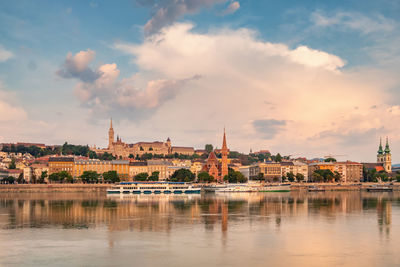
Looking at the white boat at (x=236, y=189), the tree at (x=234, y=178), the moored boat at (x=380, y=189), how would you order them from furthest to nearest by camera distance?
1. the tree at (x=234, y=178)
2. the moored boat at (x=380, y=189)
3. the white boat at (x=236, y=189)

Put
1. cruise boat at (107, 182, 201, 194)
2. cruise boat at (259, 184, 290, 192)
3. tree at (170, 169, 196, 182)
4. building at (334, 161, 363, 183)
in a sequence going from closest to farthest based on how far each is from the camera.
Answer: cruise boat at (107, 182, 201, 194), cruise boat at (259, 184, 290, 192), tree at (170, 169, 196, 182), building at (334, 161, 363, 183)

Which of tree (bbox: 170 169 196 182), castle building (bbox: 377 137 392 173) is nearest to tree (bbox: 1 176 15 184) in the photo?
tree (bbox: 170 169 196 182)

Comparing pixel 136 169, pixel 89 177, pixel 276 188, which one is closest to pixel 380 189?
pixel 276 188

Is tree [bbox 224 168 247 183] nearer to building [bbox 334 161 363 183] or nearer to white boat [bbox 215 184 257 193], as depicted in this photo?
white boat [bbox 215 184 257 193]

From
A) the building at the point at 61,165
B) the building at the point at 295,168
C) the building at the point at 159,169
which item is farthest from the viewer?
the building at the point at 295,168

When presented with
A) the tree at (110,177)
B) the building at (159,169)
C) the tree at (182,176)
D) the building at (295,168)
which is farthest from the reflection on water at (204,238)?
the building at (295,168)

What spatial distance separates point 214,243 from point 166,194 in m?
63.9

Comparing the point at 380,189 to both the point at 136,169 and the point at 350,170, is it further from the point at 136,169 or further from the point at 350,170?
the point at 136,169

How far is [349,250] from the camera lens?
92.3ft

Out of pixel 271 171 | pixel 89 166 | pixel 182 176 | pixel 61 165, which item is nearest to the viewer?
pixel 182 176

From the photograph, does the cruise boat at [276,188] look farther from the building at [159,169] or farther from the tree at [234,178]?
the building at [159,169]

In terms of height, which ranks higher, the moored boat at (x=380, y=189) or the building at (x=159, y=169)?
the building at (x=159, y=169)

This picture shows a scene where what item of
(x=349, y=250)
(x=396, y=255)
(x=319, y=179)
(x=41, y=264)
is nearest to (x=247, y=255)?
(x=349, y=250)

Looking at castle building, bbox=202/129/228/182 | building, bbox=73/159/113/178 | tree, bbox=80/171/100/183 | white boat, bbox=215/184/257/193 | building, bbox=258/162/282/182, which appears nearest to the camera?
white boat, bbox=215/184/257/193
